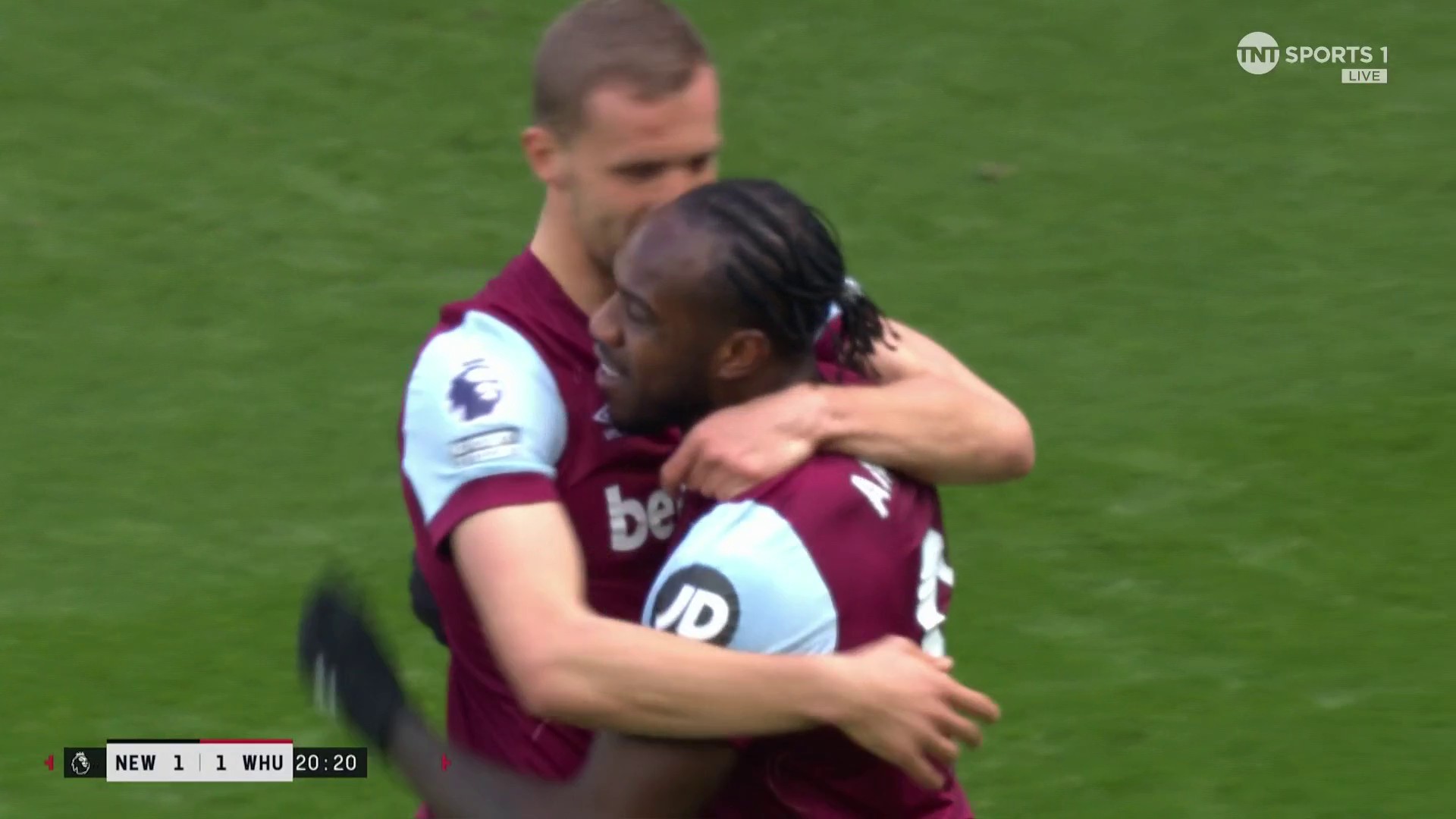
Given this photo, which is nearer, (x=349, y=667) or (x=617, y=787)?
(x=617, y=787)

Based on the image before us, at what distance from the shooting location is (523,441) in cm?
310

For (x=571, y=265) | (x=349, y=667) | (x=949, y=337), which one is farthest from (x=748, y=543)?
(x=949, y=337)

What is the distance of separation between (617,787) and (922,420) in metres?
0.71

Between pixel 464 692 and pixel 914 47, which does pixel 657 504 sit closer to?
Answer: pixel 464 692

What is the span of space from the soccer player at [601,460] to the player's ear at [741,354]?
0.06 metres

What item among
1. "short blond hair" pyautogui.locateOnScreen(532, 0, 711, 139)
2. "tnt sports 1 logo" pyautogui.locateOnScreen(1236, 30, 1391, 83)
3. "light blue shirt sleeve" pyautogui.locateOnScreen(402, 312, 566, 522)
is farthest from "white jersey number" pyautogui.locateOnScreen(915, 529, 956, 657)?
"tnt sports 1 logo" pyautogui.locateOnScreen(1236, 30, 1391, 83)

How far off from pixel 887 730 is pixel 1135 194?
6.46m

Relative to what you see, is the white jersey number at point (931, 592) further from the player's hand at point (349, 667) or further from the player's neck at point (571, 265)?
the player's hand at point (349, 667)

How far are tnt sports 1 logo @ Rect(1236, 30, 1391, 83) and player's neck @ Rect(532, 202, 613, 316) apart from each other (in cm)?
727

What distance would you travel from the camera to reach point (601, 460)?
10.7 feet

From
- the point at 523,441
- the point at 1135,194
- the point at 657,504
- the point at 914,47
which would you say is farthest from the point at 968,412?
the point at 914,47

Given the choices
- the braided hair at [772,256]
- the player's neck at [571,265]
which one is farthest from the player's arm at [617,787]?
the player's neck at [571,265]

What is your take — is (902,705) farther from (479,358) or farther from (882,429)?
(479,358)

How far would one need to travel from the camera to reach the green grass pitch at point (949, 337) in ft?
19.5
